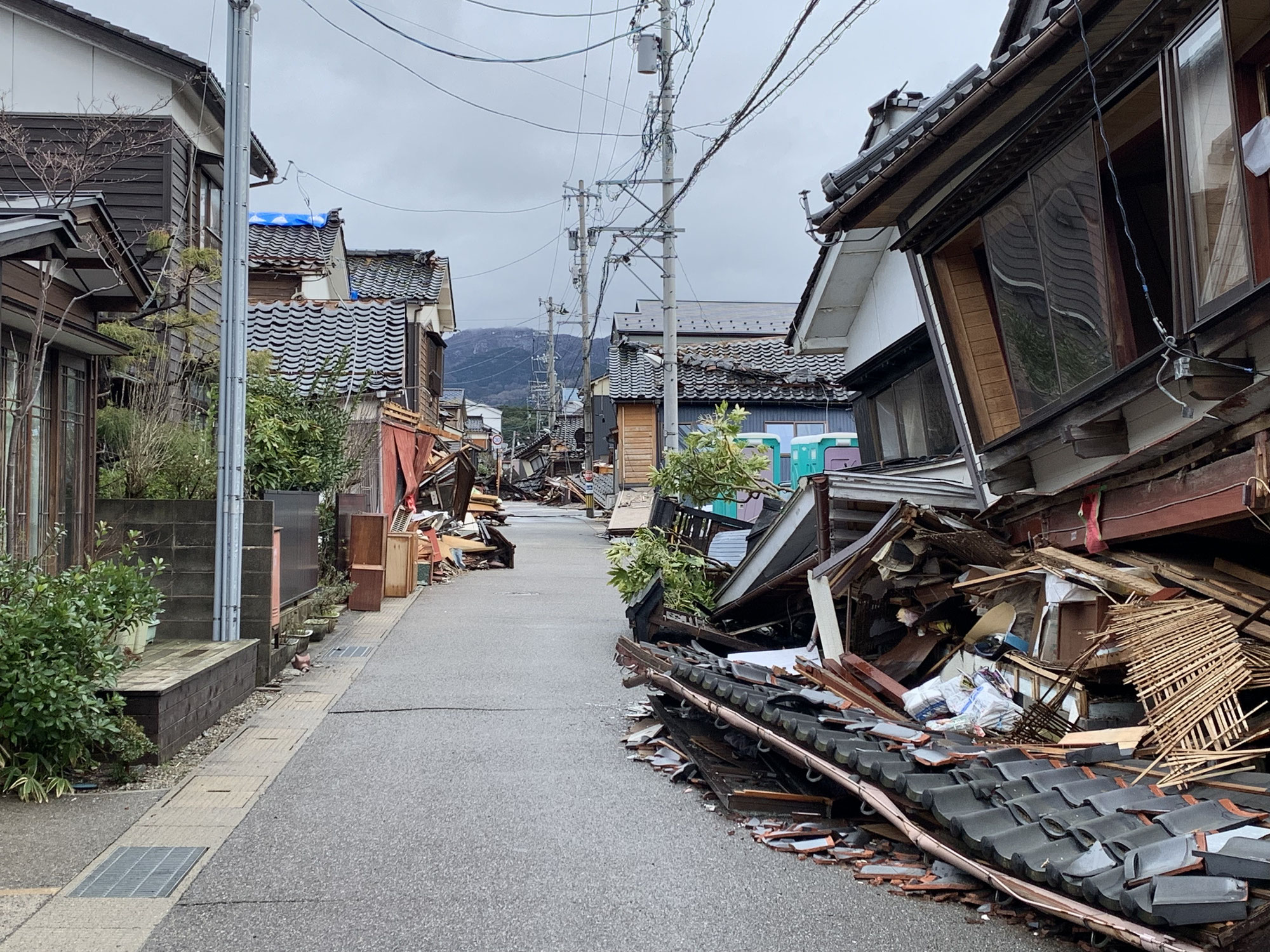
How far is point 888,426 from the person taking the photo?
13453 millimetres

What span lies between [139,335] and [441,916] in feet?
30.7

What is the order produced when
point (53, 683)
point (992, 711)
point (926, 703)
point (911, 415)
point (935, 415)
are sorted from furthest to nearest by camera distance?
point (911, 415), point (935, 415), point (926, 703), point (992, 711), point (53, 683)

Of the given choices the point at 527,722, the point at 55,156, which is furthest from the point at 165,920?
the point at 55,156

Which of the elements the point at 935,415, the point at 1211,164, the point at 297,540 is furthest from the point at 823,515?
the point at 297,540

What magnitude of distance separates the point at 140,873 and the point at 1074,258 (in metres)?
6.30

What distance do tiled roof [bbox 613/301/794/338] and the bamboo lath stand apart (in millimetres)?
37345

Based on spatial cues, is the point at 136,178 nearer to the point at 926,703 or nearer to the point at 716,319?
the point at 926,703

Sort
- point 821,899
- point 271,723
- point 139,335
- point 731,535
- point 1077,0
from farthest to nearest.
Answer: point 731,535 < point 139,335 < point 271,723 < point 1077,0 < point 821,899

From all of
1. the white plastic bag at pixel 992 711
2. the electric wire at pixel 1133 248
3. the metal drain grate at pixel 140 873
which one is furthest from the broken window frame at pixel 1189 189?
the metal drain grate at pixel 140 873

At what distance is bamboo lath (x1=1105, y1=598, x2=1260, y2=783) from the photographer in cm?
494

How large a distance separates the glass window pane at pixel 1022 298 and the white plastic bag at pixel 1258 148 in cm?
194

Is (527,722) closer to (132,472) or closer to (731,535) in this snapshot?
(132,472)

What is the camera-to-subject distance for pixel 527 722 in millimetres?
8688

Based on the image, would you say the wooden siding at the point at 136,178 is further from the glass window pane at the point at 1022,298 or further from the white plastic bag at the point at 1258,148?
the white plastic bag at the point at 1258,148
